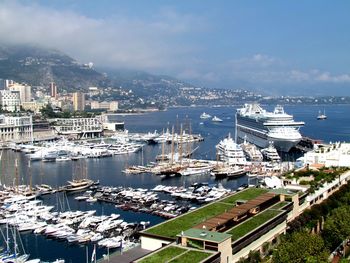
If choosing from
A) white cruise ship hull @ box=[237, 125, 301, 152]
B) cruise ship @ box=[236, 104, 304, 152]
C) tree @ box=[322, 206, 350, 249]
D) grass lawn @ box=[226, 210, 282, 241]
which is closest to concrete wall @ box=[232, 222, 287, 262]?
grass lawn @ box=[226, 210, 282, 241]

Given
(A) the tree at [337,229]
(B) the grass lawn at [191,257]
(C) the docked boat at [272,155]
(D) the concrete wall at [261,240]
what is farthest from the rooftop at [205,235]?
(C) the docked boat at [272,155]

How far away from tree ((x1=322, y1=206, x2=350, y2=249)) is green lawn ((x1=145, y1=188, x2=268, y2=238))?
4066 millimetres

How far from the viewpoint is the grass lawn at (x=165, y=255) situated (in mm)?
15297

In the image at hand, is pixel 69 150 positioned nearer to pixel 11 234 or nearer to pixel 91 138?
pixel 91 138

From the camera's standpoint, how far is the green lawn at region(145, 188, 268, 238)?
18.3 metres

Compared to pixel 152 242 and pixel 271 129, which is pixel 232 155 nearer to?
pixel 271 129

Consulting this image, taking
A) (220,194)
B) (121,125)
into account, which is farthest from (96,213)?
(121,125)

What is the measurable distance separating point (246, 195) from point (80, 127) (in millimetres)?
57995

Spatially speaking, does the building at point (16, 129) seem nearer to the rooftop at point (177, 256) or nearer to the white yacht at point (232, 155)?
the white yacht at point (232, 155)

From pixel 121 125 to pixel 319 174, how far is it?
Answer: 2392 inches

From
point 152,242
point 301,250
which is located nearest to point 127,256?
point 152,242

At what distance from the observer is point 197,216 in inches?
796

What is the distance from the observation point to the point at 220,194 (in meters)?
33.4

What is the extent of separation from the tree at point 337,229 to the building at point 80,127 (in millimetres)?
61430
